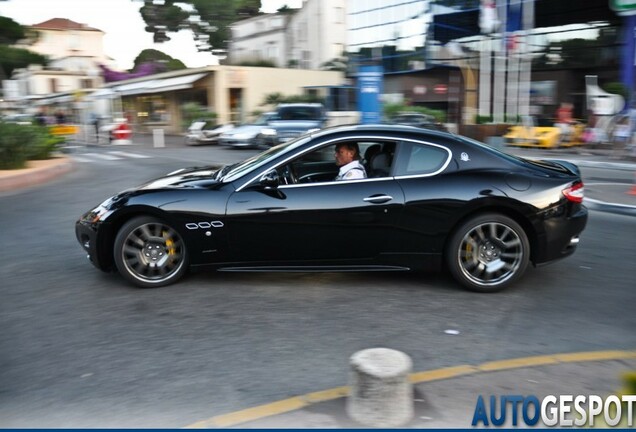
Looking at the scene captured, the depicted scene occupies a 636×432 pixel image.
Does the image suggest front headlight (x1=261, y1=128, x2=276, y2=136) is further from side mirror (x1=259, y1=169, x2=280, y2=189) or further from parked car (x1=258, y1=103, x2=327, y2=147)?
side mirror (x1=259, y1=169, x2=280, y2=189)

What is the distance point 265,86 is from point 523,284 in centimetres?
3195

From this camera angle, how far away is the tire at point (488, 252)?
17.1ft

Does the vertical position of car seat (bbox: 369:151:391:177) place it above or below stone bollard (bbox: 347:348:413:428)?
above

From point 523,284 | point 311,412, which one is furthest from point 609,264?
point 311,412

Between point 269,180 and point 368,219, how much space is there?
3.03 feet

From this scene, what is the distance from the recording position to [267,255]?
527 centimetres

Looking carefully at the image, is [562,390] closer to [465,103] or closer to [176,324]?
[176,324]

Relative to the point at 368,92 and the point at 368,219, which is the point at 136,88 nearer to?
the point at 368,92

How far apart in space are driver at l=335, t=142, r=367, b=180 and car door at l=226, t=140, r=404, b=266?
0.18m

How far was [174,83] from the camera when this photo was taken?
118 feet

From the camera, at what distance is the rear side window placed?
17.4 ft

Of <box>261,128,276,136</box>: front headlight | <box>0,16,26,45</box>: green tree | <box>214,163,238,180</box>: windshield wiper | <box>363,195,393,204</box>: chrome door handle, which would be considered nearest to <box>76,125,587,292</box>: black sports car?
<box>363,195,393,204</box>: chrome door handle

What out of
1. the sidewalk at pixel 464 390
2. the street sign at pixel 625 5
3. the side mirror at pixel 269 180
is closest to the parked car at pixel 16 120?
the side mirror at pixel 269 180

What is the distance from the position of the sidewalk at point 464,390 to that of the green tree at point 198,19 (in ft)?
163
